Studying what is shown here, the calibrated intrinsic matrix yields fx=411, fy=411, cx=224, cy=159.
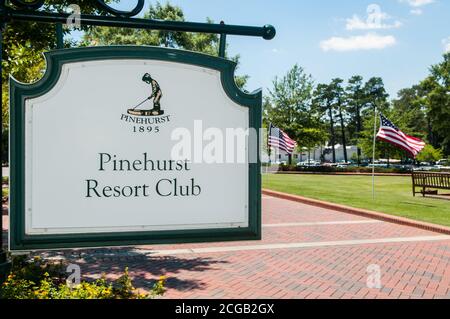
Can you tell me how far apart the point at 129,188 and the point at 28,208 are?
402mm

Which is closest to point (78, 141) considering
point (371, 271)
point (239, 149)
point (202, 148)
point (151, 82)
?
point (151, 82)

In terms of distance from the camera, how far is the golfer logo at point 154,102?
5.50 feet

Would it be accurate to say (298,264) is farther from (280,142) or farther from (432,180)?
(280,142)

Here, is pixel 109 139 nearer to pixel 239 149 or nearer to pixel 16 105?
pixel 16 105

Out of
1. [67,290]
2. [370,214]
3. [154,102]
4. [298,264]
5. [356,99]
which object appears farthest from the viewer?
[356,99]

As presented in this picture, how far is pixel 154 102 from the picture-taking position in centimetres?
171

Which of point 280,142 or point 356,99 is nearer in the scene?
point 280,142

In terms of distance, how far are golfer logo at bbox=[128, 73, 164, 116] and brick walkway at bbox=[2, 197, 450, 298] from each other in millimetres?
3833

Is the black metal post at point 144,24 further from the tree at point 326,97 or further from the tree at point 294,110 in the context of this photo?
the tree at point 326,97

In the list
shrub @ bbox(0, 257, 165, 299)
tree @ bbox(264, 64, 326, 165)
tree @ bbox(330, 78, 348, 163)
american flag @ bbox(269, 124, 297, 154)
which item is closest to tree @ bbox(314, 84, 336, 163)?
tree @ bbox(330, 78, 348, 163)

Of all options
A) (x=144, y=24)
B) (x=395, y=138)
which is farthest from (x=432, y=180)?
(x=144, y=24)

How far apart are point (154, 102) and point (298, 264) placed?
556cm

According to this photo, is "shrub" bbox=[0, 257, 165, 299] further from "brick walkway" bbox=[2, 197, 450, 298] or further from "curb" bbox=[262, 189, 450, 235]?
"curb" bbox=[262, 189, 450, 235]

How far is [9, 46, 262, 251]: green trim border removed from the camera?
160cm
